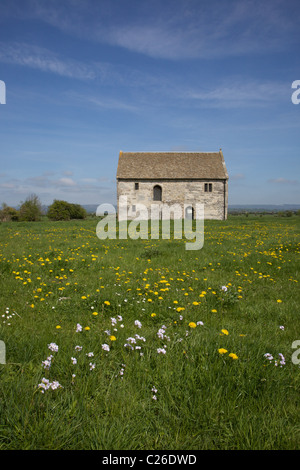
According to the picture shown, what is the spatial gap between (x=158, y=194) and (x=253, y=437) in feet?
119

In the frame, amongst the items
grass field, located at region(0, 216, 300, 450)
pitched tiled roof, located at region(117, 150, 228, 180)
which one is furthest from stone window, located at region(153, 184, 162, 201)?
grass field, located at region(0, 216, 300, 450)

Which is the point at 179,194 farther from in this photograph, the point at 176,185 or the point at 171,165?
the point at 171,165

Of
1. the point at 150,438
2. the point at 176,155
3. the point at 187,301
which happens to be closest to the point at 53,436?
the point at 150,438

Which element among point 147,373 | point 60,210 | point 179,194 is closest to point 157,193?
point 179,194

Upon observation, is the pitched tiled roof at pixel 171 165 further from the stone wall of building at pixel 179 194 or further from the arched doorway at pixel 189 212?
the arched doorway at pixel 189 212

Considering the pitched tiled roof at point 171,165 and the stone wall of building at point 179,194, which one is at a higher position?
the pitched tiled roof at point 171,165

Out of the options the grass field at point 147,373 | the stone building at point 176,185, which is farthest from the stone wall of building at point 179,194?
the grass field at point 147,373

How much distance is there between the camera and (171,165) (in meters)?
37.4

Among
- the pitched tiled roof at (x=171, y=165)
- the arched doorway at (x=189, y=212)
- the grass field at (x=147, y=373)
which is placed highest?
the pitched tiled roof at (x=171, y=165)

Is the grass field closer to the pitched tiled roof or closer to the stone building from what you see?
the stone building

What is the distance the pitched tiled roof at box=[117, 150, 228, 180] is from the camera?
3631 centimetres

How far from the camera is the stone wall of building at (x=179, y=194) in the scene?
36463mm

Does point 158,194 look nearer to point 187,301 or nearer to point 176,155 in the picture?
point 176,155
